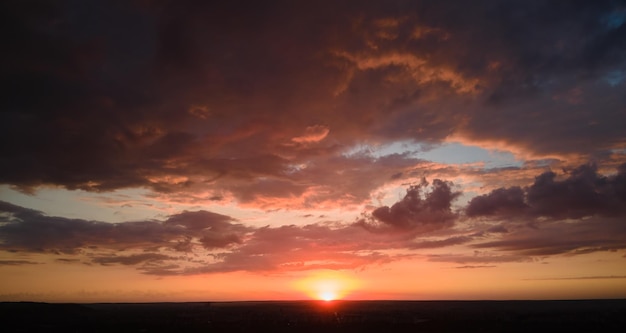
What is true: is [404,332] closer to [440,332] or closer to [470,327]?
[440,332]

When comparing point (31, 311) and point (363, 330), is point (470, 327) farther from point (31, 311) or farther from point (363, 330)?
point (31, 311)

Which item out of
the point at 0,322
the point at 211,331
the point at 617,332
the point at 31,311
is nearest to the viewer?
the point at 617,332

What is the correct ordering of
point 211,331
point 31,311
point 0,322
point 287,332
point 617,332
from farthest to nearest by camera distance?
point 31,311 < point 0,322 < point 211,331 < point 287,332 < point 617,332

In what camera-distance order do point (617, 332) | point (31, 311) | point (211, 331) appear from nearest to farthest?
point (617, 332), point (211, 331), point (31, 311)

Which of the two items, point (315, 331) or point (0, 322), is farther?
point (0, 322)

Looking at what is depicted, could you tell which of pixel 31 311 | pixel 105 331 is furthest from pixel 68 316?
pixel 105 331

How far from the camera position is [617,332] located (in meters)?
72.5

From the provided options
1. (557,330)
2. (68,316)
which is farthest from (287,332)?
(68,316)

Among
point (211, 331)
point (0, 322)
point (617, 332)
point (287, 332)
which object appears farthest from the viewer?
point (0, 322)

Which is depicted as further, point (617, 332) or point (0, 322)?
point (0, 322)

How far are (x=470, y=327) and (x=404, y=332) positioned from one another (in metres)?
16.9

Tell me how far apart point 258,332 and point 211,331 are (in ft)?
29.5

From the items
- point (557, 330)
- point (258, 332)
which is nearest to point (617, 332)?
point (557, 330)

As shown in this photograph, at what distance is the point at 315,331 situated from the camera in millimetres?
78812
